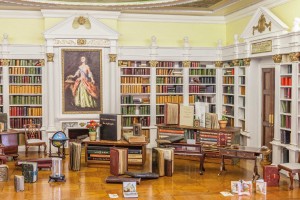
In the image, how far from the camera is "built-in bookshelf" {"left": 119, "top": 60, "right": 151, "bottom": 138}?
1396 centimetres

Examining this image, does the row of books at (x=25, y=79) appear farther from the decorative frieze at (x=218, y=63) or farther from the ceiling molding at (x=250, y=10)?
the ceiling molding at (x=250, y=10)

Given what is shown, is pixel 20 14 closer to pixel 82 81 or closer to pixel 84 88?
pixel 82 81

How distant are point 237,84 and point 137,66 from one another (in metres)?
3.04

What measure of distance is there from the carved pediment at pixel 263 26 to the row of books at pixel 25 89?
19.6ft

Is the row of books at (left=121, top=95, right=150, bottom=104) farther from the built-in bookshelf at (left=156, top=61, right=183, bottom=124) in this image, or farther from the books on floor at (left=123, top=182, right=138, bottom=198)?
the books on floor at (left=123, top=182, right=138, bottom=198)

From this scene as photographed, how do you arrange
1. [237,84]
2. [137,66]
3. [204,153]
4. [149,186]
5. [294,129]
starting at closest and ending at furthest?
[149,186] < [294,129] < [204,153] < [237,84] < [137,66]

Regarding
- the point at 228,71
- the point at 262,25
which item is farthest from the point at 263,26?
the point at 228,71

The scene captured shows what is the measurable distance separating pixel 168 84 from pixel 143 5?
9.02 feet

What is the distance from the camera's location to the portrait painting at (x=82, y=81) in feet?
44.4

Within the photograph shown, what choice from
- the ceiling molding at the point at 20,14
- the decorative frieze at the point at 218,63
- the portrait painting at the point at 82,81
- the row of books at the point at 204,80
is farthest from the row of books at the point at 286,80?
the ceiling molding at the point at 20,14

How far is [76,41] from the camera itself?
13.4 m

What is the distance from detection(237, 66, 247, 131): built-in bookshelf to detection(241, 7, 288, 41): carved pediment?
3.51 ft

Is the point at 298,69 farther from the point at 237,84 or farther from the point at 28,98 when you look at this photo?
the point at 28,98

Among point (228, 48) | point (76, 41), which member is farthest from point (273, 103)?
point (76, 41)
